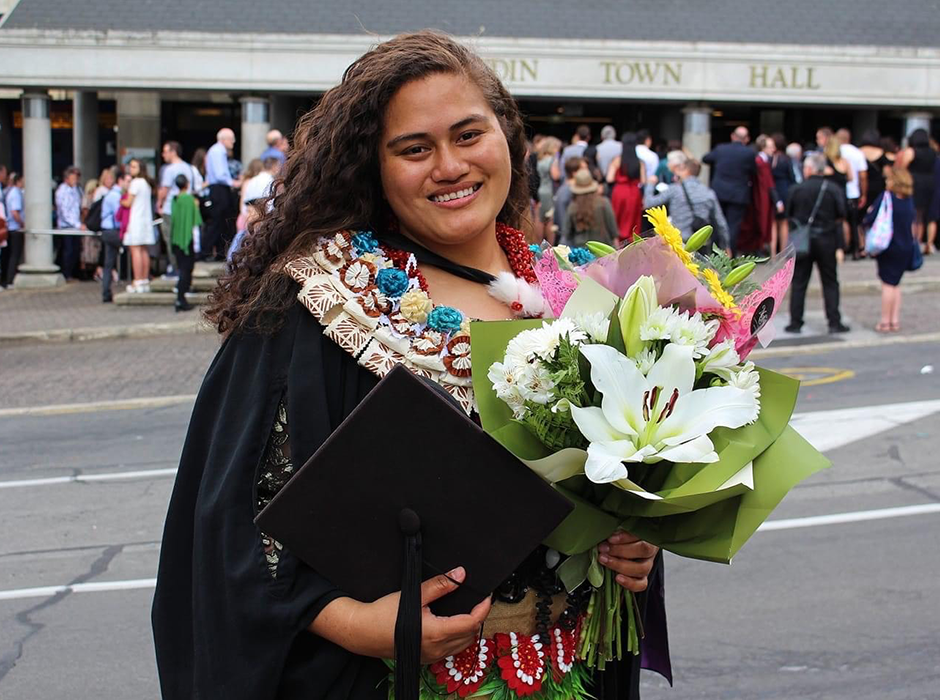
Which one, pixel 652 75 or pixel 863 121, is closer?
pixel 652 75

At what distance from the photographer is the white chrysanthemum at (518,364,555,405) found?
6.64 ft

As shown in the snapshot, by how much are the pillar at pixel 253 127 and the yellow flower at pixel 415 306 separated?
17075mm

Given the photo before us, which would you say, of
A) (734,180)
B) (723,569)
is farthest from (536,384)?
(734,180)

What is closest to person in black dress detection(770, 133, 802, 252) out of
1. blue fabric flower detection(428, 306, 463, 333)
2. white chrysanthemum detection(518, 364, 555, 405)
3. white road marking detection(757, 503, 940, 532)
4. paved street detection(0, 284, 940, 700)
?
paved street detection(0, 284, 940, 700)

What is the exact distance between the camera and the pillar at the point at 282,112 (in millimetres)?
20422

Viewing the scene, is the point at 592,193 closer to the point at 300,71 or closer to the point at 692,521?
the point at 300,71

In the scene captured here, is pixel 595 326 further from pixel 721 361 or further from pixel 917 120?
pixel 917 120

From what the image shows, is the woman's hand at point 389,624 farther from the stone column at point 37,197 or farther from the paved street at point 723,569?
the stone column at point 37,197

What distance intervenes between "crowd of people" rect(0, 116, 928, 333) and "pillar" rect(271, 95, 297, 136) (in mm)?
2900

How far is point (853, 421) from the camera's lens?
344 inches

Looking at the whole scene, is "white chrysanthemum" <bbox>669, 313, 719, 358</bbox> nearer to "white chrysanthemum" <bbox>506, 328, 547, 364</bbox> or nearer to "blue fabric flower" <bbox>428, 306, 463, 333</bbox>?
"white chrysanthemum" <bbox>506, 328, 547, 364</bbox>

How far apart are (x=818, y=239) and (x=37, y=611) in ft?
30.2

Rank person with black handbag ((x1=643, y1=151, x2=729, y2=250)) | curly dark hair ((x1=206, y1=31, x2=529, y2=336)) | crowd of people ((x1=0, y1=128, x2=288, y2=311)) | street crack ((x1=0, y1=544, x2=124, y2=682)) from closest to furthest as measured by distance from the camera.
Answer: curly dark hair ((x1=206, y1=31, x2=529, y2=336)), street crack ((x1=0, y1=544, x2=124, y2=682)), person with black handbag ((x1=643, y1=151, x2=729, y2=250)), crowd of people ((x1=0, y1=128, x2=288, y2=311))

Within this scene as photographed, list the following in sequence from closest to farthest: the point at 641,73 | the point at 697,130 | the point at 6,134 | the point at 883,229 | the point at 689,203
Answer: the point at 883,229 → the point at 689,203 → the point at 641,73 → the point at 697,130 → the point at 6,134
